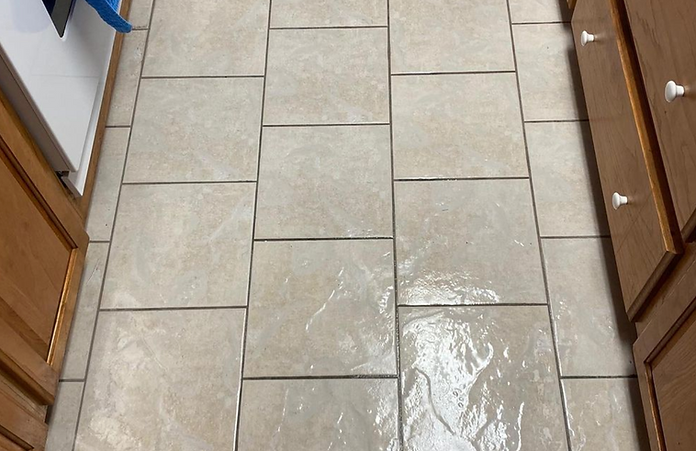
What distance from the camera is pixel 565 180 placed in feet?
4.91

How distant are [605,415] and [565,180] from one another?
52cm

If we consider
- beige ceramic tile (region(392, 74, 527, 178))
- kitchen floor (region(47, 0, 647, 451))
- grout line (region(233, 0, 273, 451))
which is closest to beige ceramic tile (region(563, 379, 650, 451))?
kitchen floor (region(47, 0, 647, 451))

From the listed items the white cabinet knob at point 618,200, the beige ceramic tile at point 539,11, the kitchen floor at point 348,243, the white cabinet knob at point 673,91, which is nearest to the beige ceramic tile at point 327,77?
the kitchen floor at point 348,243

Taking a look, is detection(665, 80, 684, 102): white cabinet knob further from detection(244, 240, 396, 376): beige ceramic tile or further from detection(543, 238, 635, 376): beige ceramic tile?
detection(244, 240, 396, 376): beige ceramic tile

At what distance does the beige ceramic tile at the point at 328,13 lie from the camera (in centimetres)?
176

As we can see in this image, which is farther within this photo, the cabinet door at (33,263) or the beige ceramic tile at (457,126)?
the beige ceramic tile at (457,126)

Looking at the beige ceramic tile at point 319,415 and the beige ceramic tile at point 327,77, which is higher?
the beige ceramic tile at point 327,77

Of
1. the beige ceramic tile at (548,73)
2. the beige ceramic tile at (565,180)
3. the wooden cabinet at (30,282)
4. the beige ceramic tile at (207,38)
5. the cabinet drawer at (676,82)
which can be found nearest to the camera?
the cabinet drawer at (676,82)

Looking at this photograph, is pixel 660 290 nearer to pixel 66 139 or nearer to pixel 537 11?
pixel 537 11

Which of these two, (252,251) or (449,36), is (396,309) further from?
(449,36)

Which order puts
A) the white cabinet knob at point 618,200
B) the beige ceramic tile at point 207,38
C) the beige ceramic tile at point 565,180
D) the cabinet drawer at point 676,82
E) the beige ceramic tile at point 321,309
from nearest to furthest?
the cabinet drawer at point 676,82 → the white cabinet knob at point 618,200 → the beige ceramic tile at point 321,309 → the beige ceramic tile at point 565,180 → the beige ceramic tile at point 207,38

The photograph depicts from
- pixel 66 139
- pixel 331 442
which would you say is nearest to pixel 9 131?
pixel 66 139

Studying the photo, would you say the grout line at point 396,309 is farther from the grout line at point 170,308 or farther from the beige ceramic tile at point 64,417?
the beige ceramic tile at point 64,417

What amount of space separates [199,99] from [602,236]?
99cm
